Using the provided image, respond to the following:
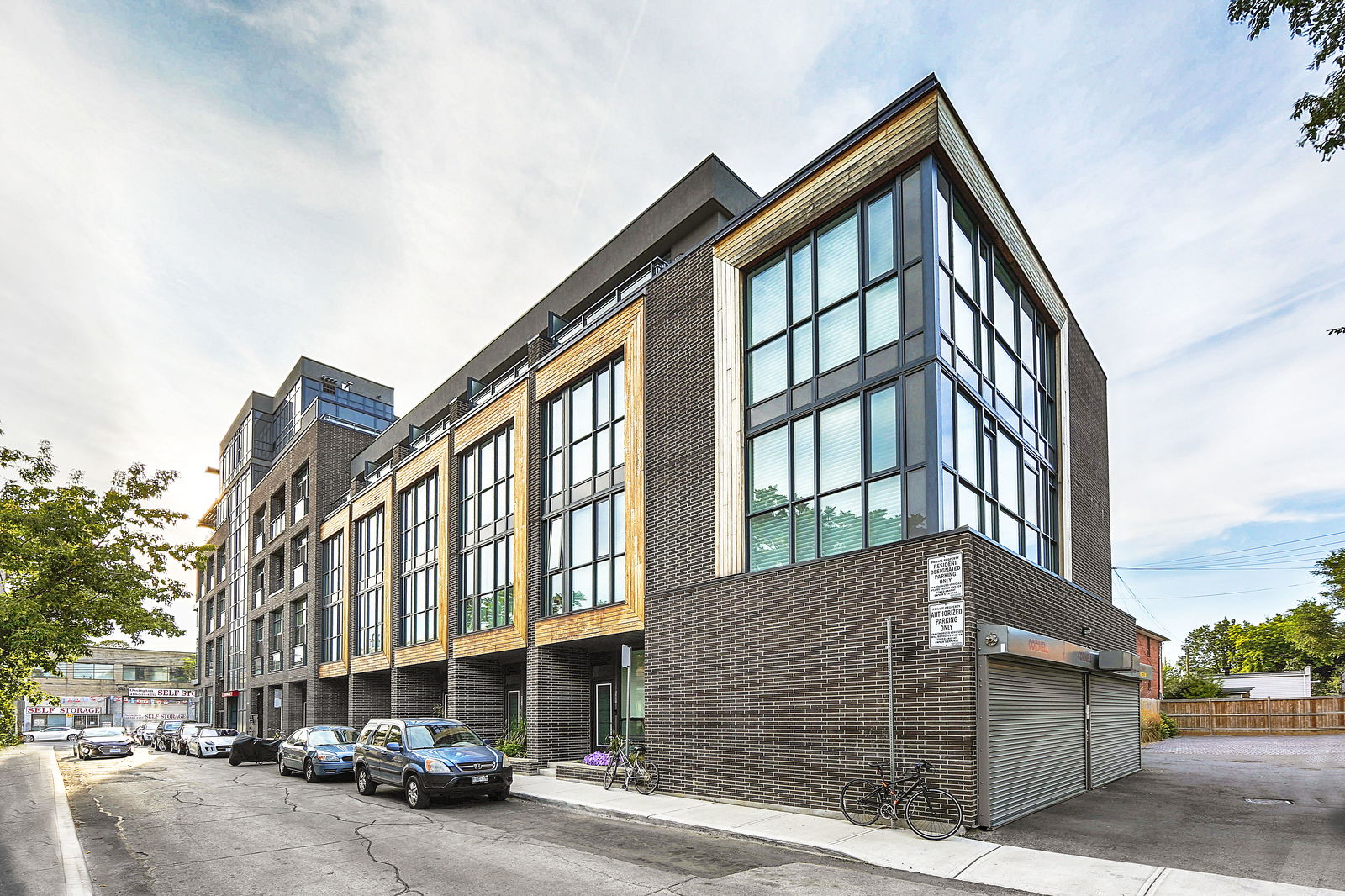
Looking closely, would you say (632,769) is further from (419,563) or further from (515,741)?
(419,563)

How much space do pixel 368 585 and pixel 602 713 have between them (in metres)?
15.5

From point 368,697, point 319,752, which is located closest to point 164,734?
point 368,697

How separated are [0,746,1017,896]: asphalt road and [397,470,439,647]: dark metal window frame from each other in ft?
38.7

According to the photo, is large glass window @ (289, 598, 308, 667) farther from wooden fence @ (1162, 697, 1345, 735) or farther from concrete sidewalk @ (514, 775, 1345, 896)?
wooden fence @ (1162, 697, 1345, 735)

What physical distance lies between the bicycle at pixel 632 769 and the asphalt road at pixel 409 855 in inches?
77.0

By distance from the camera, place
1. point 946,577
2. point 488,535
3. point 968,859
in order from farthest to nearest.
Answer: point 488,535 < point 946,577 < point 968,859

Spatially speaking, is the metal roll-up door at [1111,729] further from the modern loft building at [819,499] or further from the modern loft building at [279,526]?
A: the modern loft building at [279,526]

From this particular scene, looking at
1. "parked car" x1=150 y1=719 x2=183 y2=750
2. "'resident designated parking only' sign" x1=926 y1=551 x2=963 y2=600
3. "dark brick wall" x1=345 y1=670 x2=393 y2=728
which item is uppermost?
"'resident designated parking only' sign" x1=926 y1=551 x2=963 y2=600

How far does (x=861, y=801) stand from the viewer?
12.2 metres

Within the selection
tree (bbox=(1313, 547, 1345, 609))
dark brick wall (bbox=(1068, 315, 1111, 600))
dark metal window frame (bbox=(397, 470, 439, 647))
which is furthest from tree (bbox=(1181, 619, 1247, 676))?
dark metal window frame (bbox=(397, 470, 439, 647))

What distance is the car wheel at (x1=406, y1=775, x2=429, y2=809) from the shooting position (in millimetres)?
15555

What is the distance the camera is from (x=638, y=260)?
22.4 m

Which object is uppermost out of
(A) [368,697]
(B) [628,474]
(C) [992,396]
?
(C) [992,396]

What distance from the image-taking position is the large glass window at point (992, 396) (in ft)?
45.3
